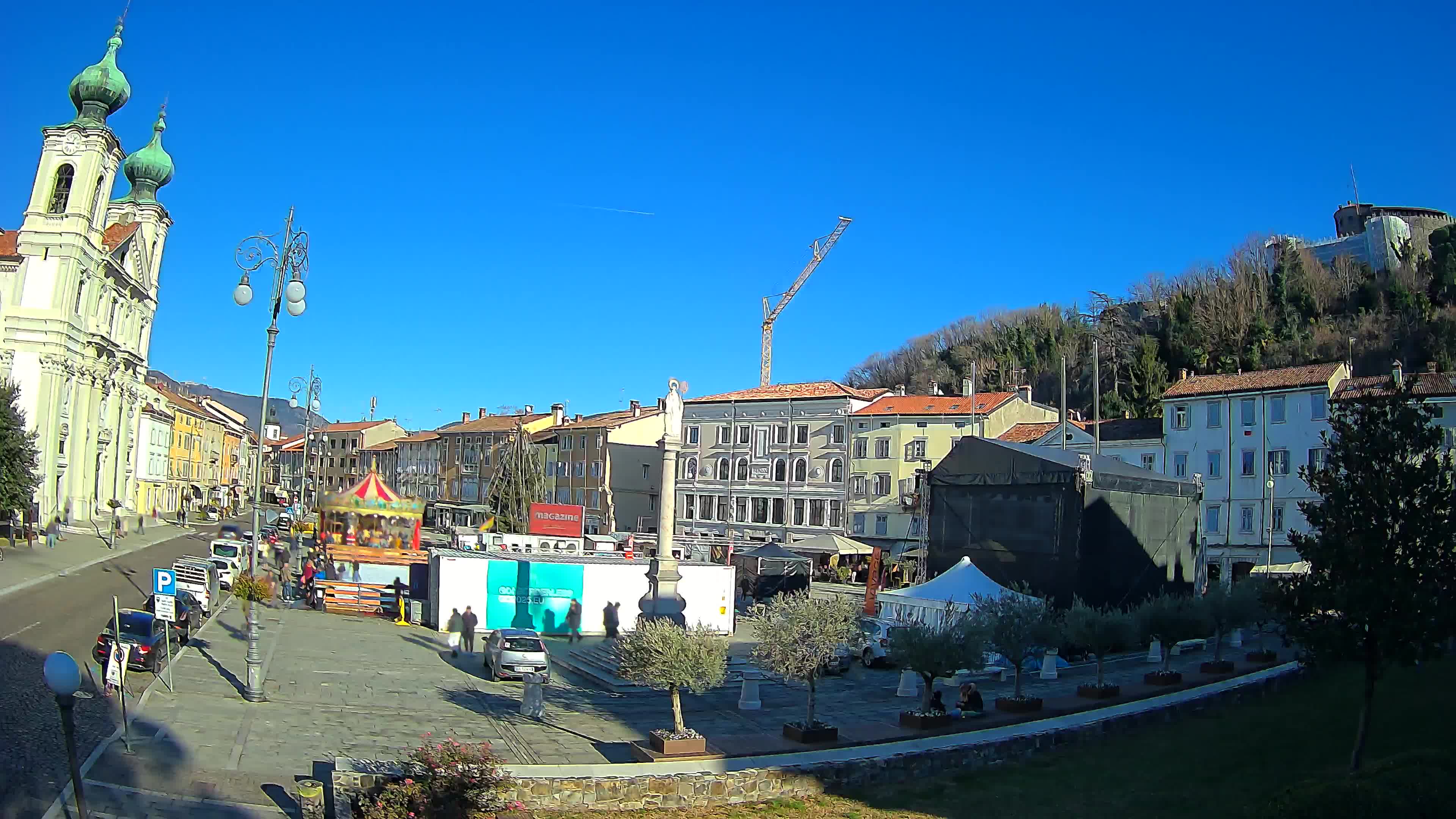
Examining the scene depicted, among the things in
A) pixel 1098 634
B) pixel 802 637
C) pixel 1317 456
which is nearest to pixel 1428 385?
pixel 1317 456

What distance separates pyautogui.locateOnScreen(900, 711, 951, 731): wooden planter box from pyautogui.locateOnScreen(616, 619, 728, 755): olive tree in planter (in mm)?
3853

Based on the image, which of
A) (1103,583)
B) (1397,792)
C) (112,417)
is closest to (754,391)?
(1103,583)

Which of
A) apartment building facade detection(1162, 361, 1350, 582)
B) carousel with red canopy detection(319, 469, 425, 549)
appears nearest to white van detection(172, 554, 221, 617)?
carousel with red canopy detection(319, 469, 425, 549)

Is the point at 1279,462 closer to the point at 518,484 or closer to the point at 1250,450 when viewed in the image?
the point at 1250,450

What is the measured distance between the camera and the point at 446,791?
1202 cm

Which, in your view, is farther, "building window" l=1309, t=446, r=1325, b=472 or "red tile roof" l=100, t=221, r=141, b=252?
"red tile roof" l=100, t=221, r=141, b=252

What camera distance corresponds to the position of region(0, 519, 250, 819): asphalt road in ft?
44.7

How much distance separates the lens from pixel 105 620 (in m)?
26.7

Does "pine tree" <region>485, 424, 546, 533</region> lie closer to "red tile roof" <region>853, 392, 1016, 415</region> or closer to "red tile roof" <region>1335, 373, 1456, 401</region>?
"red tile roof" <region>853, 392, 1016, 415</region>

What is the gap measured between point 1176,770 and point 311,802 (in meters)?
12.9

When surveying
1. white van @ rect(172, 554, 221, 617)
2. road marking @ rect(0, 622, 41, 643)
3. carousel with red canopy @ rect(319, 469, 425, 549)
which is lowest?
road marking @ rect(0, 622, 41, 643)

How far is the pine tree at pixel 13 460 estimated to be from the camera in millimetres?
42594

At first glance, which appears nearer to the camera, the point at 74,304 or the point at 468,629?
the point at 468,629

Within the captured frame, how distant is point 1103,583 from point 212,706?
28169 millimetres
